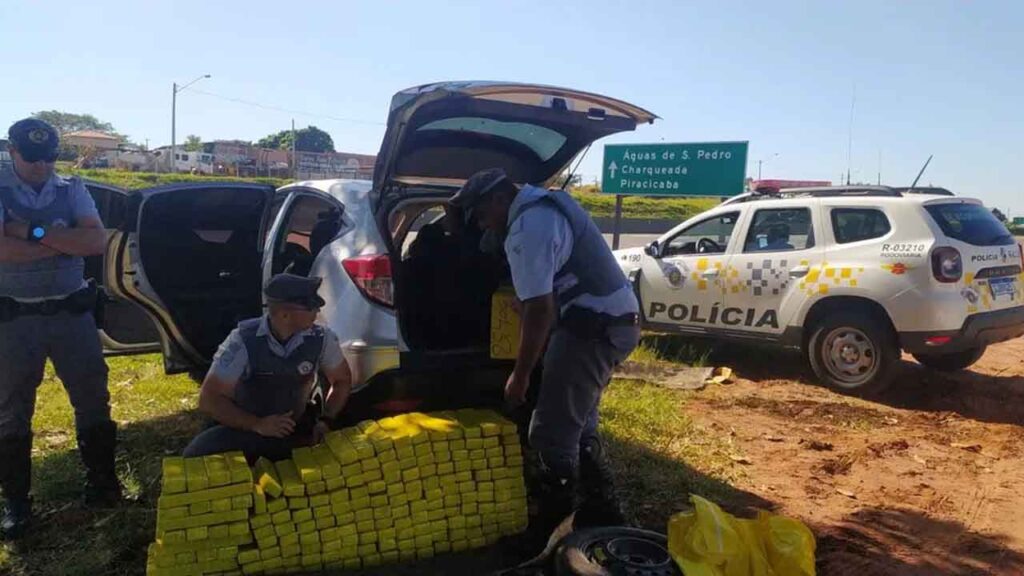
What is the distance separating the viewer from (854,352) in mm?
6469

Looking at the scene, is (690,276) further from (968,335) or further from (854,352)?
(968,335)

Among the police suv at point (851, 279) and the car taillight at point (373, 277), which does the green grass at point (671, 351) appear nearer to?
the police suv at point (851, 279)

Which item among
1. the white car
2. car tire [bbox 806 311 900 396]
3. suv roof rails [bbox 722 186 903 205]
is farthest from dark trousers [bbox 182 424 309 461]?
suv roof rails [bbox 722 186 903 205]

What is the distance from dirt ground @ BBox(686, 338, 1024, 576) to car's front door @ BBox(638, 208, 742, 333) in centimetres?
75

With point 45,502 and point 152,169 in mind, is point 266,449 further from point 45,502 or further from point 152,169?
point 152,169

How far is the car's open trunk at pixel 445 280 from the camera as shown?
3795 millimetres

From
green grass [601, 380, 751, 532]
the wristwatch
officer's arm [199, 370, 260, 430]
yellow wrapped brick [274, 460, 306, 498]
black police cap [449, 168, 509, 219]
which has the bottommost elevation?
green grass [601, 380, 751, 532]

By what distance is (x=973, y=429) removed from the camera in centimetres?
559

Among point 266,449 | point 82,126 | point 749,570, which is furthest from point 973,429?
point 82,126

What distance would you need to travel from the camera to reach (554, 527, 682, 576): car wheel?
2.66m

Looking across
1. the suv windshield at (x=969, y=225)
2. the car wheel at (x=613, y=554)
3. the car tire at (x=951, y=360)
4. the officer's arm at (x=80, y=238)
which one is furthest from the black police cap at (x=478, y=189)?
the car tire at (x=951, y=360)

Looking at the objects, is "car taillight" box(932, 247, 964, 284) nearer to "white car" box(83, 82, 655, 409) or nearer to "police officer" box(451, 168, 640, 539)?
"white car" box(83, 82, 655, 409)

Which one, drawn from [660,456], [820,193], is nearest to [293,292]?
[660,456]

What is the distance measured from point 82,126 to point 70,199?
9773 centimetres
